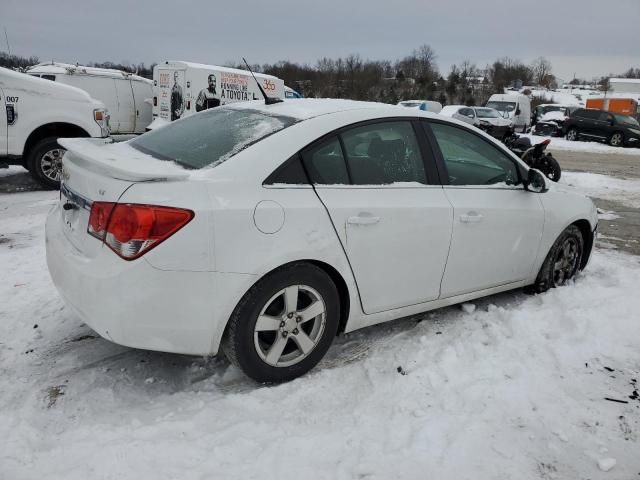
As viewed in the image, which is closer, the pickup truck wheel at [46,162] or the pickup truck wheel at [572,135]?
the pickup truck wheel at [46,162]

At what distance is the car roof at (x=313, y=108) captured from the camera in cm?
322

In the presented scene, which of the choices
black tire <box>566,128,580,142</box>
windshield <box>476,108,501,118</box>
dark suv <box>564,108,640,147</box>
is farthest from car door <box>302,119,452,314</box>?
black tire <box>566,128,580,142</box>

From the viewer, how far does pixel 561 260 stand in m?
4.48

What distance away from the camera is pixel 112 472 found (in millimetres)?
2270

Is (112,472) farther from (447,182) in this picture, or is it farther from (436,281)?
(447,182)

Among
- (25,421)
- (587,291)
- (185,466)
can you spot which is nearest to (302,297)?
(185,466)

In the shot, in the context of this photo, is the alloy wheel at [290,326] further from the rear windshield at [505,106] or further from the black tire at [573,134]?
the rear windshield at [505,106]

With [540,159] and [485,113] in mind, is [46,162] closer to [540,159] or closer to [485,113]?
[540,159]

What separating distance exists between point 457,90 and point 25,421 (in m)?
61.8

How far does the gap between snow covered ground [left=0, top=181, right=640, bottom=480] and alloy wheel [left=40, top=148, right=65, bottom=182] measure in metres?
4.69

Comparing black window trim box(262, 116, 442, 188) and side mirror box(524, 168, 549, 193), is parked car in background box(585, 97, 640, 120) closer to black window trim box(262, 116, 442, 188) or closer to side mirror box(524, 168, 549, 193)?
side mirror box(524, 168, 549, 193)

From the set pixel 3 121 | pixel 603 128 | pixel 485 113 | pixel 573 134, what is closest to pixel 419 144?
pixel 3 121

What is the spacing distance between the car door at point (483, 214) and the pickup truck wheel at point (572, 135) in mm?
25606

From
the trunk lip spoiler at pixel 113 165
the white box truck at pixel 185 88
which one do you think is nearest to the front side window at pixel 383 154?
the trunk lip spoiler at pixel 113 165
